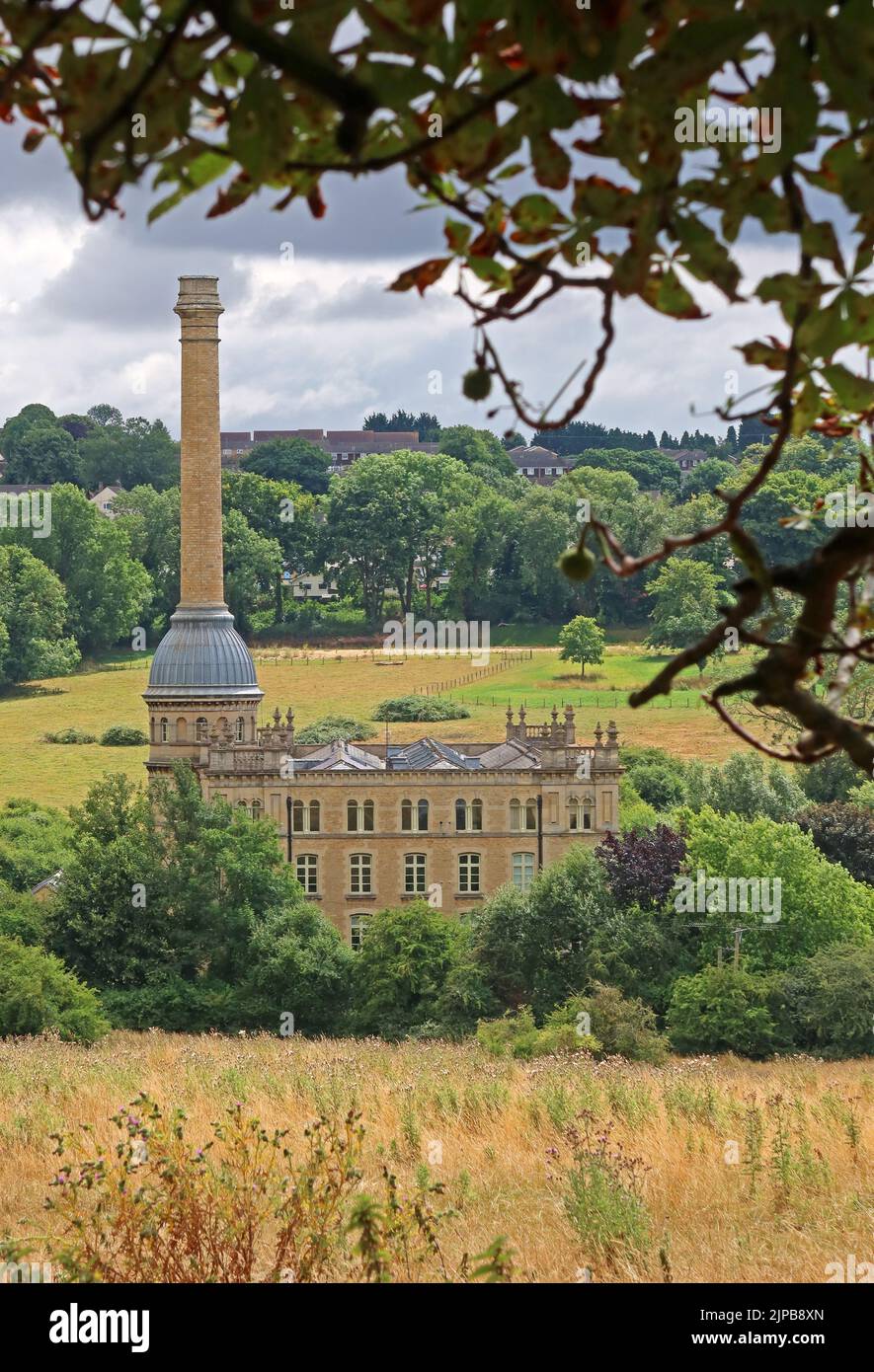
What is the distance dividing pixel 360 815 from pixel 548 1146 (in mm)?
39681

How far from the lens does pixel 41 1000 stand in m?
35.1

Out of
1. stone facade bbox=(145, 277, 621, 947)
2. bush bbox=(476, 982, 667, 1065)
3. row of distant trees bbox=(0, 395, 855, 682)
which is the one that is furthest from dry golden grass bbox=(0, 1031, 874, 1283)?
row of distant trees bbox=(0, 395, 855, 682)

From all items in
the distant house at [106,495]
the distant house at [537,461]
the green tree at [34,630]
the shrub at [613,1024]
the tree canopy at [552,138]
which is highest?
the distant house at [537,461]

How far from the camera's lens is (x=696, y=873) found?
41688 mm

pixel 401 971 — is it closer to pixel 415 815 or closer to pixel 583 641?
pixel 415 815

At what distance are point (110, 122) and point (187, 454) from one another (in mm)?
58976

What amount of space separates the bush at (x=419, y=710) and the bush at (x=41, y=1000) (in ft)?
132

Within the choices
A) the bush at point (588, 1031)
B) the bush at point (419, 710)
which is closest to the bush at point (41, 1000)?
the bush at point (588, 1031)

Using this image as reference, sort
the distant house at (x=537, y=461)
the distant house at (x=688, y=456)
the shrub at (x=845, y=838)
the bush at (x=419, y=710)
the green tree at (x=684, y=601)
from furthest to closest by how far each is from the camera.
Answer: the distant house at (x=537, y=461), the distant house at (x=688, y=456), the green tree at (x=684, y=601), the bush at (x=419, y=710), the shrub at (x=845, y=838)

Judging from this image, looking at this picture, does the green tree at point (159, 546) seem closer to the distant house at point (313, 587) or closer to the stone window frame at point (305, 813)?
the distant house at point (313, 587)

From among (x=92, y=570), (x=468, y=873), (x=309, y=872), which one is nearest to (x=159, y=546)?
(x=92, y=570)

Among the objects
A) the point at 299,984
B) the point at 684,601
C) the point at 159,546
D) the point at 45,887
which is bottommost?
the point at 299,984

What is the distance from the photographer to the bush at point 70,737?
257ft

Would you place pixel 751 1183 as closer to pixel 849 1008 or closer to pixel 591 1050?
pixel 591 1050
